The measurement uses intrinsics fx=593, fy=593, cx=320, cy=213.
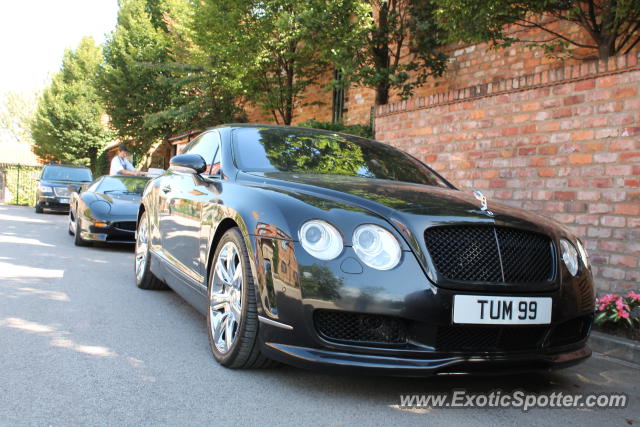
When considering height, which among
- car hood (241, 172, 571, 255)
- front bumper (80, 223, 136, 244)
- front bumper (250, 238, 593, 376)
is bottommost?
front bumper (80, 223, 136, 244)

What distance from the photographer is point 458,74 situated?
41.2 ft

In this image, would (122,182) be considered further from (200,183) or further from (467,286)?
(467,286)

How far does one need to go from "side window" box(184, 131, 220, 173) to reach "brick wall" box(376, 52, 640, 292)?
3287 mm

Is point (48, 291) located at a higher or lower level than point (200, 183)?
lower

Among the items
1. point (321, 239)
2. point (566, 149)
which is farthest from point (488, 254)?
point (566, 149)

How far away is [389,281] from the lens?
2.77 meters

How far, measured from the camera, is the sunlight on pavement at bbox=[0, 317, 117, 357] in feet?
11.8

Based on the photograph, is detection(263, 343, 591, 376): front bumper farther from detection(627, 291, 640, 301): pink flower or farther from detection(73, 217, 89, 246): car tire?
detection(73, 217, 89, 246): car tire

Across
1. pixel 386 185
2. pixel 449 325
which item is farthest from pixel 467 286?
pixel 386 185

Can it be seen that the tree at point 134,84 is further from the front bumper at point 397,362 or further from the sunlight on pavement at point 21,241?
the front bumper at point 397,362

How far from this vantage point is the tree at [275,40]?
11.3 metres

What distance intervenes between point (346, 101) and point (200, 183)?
1381 cm

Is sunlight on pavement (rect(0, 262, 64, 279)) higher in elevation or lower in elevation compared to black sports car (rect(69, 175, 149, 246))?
lower

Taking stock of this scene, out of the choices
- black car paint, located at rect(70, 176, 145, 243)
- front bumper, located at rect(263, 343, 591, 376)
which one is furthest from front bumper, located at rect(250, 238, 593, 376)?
black car paint, located at rect(70, 176, 145, 243)
